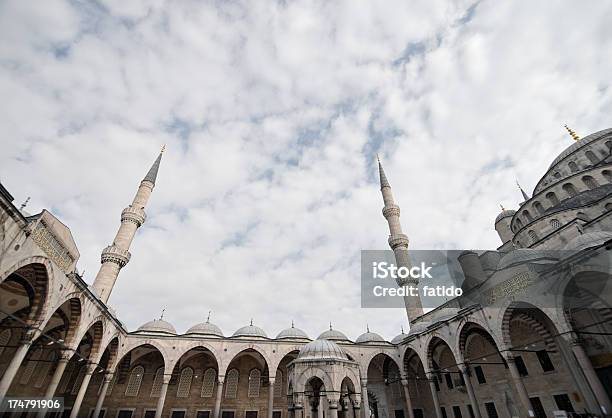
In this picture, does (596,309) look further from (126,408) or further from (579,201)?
(126,408)

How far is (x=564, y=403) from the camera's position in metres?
14.2

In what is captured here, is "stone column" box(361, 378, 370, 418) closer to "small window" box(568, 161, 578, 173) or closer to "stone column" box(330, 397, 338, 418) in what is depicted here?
"stone column" box(330, 397, 338, 418)

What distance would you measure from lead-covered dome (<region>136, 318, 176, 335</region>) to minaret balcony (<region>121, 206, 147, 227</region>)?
794 centimetres

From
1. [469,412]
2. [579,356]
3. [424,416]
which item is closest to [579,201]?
[579,356]

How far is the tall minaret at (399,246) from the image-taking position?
26.8 m

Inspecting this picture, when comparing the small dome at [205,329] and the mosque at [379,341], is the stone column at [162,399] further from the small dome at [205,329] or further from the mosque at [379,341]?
the small dome at [205,329]

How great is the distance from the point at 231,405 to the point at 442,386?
14721 mm

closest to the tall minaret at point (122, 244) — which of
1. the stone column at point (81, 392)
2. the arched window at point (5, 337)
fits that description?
the arched window at point (5, 337)

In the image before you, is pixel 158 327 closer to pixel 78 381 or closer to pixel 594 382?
pixel 78 381

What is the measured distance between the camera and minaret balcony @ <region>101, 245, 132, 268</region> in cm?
2239

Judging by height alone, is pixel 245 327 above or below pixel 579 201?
Answer: below

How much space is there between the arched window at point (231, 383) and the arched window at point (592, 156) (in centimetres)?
2917

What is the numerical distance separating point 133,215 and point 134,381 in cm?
1190

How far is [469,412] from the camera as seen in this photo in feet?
62.5
